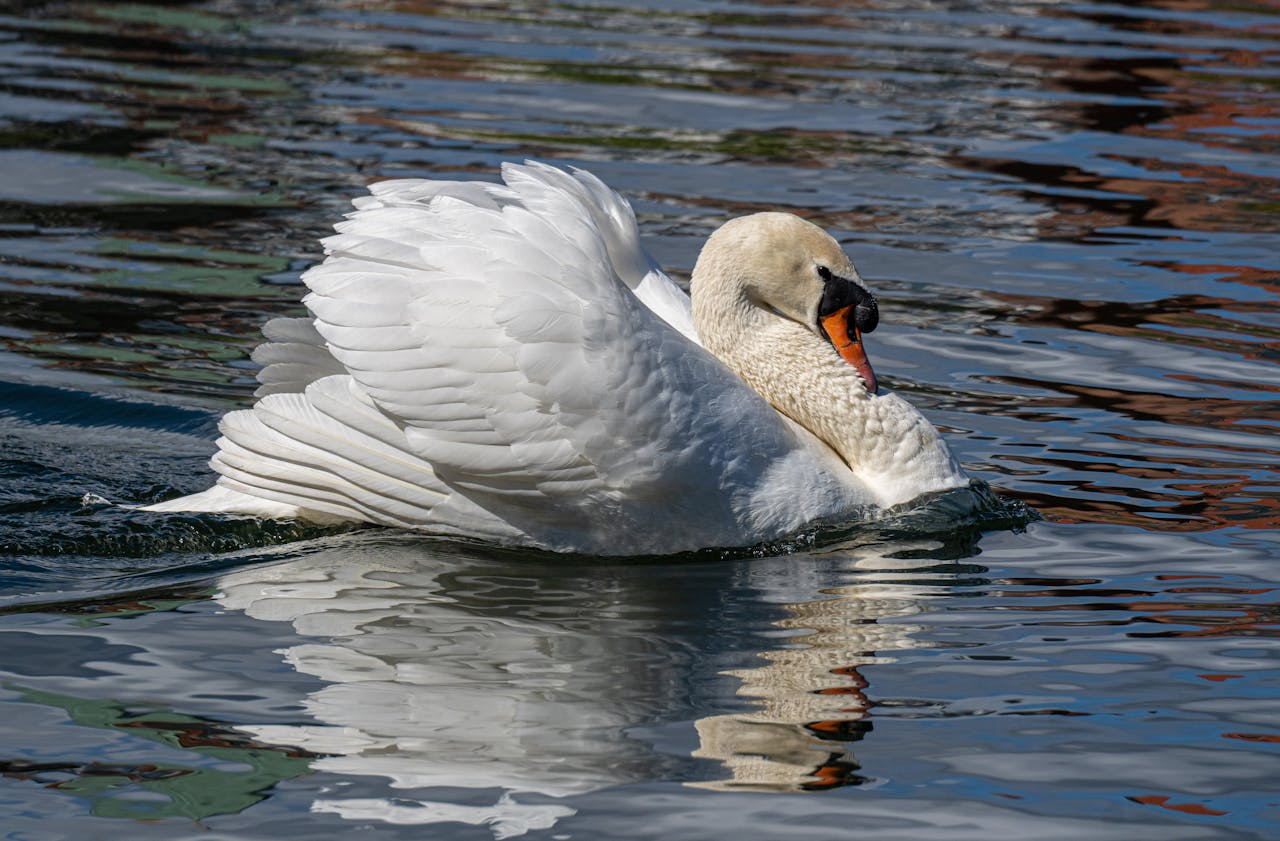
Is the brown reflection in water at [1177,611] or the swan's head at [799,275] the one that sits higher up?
the swan's head at [799,275]

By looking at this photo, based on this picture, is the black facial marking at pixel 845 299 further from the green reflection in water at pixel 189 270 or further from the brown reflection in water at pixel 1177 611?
the green reflection in water at pixel 189 270

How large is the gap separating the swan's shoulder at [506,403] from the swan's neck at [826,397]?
0.36 meters

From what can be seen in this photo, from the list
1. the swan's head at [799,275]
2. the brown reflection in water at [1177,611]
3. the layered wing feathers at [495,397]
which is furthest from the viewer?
the swan's head at [799,275]

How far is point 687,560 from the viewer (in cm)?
666

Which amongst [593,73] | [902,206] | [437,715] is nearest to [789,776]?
[437,715]

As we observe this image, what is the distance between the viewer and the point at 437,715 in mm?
5094

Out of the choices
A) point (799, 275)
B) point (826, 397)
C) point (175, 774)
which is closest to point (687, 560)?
point (826, 397)

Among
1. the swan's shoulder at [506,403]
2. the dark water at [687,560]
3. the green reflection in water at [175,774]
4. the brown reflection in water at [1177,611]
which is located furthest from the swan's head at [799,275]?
the green reflection in water at [175,774]

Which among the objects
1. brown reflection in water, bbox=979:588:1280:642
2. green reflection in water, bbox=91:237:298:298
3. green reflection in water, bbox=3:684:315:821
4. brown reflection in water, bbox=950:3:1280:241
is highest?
brown reflection in water, bbox=950:3:1280:241

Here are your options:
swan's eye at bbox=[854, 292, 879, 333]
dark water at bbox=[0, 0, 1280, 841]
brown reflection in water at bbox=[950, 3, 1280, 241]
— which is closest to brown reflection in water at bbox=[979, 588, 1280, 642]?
dark water at bbox=[0, 0, 1280, 841]

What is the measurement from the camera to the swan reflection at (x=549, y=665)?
4.77 metres

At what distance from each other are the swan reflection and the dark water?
2 centimetres

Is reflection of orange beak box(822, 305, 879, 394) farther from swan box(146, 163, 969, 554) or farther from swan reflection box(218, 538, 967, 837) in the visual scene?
swan reflection box(218, 538, 967, 837)

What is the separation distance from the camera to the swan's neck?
282 inches
